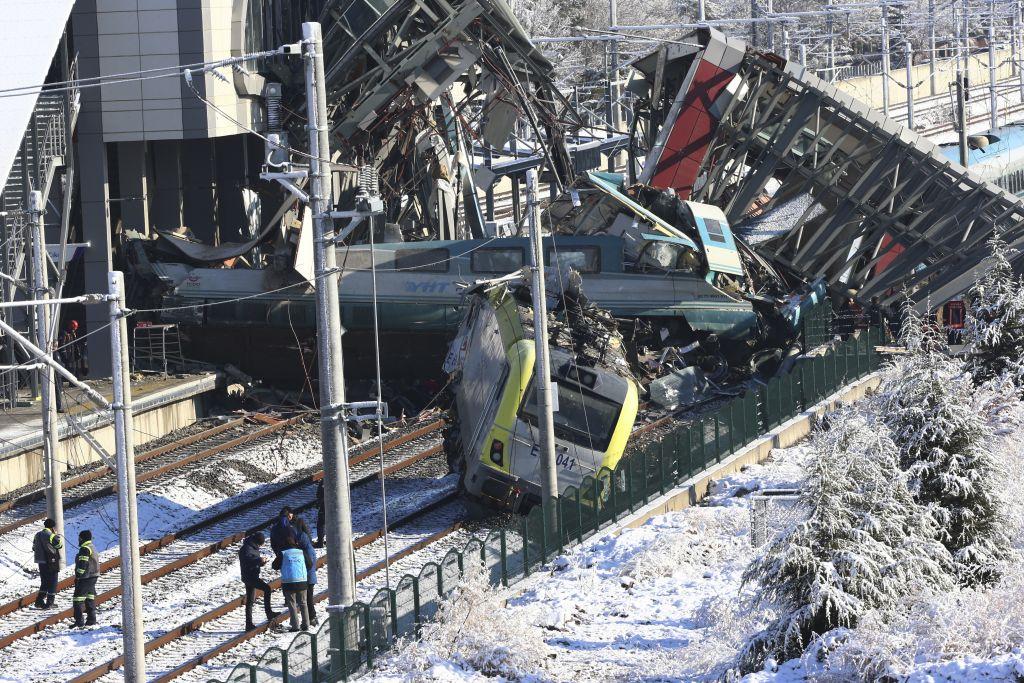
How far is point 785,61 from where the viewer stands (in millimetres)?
42281

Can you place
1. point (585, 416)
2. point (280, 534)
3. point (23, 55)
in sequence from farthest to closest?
1. point (23, 55)
2. point (585, 416)
3. point (280, 534)

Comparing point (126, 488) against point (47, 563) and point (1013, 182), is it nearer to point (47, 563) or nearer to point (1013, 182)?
point (47, 563)

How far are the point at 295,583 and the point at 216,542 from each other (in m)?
5.15

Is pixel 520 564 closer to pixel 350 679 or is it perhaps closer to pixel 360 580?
pixel 360 580

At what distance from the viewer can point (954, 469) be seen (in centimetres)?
2197

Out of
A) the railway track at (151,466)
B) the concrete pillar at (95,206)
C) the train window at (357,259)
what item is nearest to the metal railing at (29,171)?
the concrete pillar at (95,206)

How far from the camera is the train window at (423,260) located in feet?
126

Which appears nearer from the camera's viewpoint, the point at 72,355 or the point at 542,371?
the point at 542,371

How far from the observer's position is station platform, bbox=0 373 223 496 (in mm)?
32469

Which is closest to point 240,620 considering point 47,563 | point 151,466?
point 47,563

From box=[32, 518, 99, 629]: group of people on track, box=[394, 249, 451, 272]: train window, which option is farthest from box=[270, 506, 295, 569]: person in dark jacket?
box=[394, 249, 451, 272]: train window

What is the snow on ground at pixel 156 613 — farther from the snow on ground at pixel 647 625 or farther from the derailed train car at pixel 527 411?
the snow on ground at pixel 647 625

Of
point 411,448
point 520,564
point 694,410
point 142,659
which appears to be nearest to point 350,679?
point 142,659

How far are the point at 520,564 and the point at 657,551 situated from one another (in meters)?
2.33
